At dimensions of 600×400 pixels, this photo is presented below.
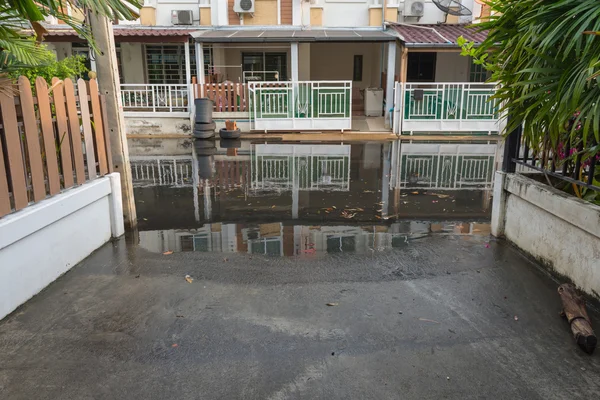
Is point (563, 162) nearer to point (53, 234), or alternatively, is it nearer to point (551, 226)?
point (551, 226)

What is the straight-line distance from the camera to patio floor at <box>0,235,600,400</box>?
2.80m

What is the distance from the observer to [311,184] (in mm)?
8664

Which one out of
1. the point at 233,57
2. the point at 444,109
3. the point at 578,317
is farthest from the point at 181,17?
the point at 578,317

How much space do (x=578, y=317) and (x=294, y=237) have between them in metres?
3.16

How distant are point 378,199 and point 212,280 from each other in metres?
3.94

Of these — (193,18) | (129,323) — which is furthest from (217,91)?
(129,323)

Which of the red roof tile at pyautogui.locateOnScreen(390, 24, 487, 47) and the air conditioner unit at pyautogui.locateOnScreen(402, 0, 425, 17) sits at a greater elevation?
the air conditioner unit at pyautogui.locateOnScreen(402, 0, 425, 17)

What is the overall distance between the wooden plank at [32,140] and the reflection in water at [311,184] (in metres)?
2.05

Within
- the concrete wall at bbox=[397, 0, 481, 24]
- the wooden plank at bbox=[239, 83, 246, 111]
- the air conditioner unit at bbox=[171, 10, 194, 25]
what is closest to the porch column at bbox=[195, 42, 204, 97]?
the wooden plank at bbox=[239, 83, 246, 111]

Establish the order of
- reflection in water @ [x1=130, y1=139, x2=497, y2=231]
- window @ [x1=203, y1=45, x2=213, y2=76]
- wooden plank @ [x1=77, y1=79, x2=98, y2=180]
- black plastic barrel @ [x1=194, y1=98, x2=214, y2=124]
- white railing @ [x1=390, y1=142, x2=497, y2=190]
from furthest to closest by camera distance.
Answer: window @ [x1=203, y1=45, x2=213, y2=76] < black plastic barrel @ [x1=194, y1=98, x2=214, y2=124] < white railing @ [x1=390, y1=142, x2=497, y2=190] < reflection in water @ [x1=130, y1=139, x2=497, y2=231] < wooden plank @ [x1=77, y1=79, x2=98, y2=180]

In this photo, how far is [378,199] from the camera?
7.64m

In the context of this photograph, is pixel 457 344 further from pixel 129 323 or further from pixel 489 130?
pixel 489 130

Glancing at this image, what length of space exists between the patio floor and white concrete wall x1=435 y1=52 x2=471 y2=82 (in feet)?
53.9

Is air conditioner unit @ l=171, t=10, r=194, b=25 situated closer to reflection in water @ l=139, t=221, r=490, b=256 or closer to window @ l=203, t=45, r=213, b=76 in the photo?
window @ l=203, t=45, r=213, b=76
